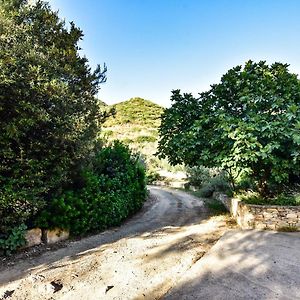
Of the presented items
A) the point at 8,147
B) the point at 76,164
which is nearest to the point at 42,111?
the point at 8,147

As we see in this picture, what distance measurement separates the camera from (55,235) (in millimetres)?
7520

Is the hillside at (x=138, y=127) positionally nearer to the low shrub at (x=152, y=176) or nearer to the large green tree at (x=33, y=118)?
the low shrub at (x=152, y=176)

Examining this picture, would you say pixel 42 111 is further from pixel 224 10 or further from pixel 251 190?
pixel 251 190

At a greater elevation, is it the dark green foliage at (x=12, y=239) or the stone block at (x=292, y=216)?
the dark green foliage at (x=12, y=239)

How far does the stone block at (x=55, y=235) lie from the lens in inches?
288

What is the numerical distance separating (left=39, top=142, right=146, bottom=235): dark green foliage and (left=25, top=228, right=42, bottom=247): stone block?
8.7 inches

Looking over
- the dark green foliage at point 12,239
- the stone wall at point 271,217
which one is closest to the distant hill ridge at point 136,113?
the stone wall at point 271,217

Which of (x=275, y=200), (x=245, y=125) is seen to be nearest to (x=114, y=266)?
(x=245, y=125)

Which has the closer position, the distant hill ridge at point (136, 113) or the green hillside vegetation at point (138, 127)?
the green hillside vegetation at point (138, 127)

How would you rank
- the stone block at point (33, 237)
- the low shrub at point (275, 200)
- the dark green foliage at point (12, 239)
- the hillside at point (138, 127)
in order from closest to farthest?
the dark green foliage at point (12, 239) → the stone block at point (33, 237) → the low shrub at point (275, 200) → the hillside at point (138, 127)

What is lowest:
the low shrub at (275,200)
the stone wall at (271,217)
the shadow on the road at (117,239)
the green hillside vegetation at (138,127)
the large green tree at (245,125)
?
the shadow on the road at (117,239)

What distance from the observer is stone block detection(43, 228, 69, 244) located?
7.32 meters

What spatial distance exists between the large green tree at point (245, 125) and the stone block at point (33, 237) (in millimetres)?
4696

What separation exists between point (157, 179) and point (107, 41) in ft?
59.7
